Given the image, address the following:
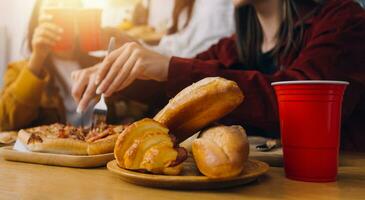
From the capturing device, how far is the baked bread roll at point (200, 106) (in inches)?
20.5

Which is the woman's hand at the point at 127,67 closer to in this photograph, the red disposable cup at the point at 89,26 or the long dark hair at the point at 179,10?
the red disposable cup at the point at 89,26

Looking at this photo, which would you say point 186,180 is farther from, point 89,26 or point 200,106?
point 89,26

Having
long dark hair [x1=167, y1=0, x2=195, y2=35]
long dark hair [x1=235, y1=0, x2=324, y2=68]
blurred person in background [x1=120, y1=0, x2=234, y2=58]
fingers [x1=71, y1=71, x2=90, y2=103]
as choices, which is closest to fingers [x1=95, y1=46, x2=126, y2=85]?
fingers [x1=71, y1=71, x2=90, y2=103]

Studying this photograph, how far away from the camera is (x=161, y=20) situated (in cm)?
185

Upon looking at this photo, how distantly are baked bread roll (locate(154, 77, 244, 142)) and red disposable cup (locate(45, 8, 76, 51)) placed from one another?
0.95 m

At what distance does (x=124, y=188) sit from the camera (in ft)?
1.56

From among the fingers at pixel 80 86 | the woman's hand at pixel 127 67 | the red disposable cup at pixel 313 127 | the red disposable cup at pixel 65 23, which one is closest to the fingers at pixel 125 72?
the woman's hand at pixel 127 67

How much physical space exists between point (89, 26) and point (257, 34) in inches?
25.2

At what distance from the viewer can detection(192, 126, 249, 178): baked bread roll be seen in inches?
17.2

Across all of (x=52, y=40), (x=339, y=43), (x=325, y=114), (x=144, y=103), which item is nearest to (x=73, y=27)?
(x=52, y=40)

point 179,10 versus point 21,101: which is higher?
point 179,10

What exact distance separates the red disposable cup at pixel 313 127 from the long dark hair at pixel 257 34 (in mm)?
584

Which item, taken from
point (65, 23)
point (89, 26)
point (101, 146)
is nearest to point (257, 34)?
point (89, 26)

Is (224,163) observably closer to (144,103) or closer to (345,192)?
(345,192)
